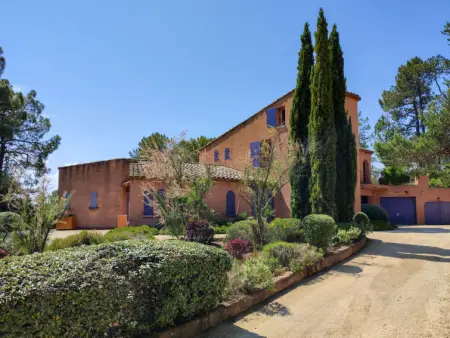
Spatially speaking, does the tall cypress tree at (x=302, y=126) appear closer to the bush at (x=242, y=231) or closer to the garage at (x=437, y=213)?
the bush at (x=242, y=231)

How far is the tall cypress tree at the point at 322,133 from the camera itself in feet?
42.5

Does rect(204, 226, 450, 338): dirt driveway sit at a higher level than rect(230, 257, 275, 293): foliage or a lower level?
lower

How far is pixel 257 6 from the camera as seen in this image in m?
10.9

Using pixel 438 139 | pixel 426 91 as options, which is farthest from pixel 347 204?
A: pixel 426 91

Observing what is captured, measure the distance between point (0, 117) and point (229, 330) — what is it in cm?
2593

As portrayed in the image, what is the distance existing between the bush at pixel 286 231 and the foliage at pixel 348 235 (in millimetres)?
1244

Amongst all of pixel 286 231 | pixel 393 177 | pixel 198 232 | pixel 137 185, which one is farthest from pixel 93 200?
pixel 393 177

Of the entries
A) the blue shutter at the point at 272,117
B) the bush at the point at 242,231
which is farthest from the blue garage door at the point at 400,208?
the bush at the point at 242,231

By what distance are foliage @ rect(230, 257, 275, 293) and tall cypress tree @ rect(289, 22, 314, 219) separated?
780cm

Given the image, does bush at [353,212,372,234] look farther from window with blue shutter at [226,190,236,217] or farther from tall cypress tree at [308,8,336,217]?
window with blue shutter at [226,190,236,217]

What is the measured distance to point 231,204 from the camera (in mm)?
21078

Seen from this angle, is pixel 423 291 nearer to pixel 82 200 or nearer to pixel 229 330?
pixel 229 330

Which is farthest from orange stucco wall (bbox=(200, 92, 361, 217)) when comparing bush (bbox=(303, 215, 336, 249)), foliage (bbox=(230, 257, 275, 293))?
foliage (bbox=(230, 257, 275, 293))

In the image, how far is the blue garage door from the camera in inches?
1073
